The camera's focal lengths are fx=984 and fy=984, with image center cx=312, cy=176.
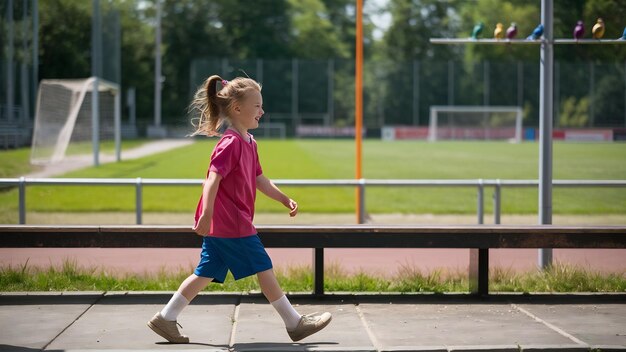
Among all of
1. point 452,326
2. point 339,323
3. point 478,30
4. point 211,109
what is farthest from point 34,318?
point 478,30

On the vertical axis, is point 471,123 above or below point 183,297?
above

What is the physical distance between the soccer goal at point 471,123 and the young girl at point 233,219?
5839 cm

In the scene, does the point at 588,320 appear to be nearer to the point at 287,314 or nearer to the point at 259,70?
the point at 287,314

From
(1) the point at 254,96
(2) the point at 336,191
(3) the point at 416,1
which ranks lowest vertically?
(2) the point at 336,191

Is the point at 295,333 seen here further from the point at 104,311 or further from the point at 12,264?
the point at 12,264

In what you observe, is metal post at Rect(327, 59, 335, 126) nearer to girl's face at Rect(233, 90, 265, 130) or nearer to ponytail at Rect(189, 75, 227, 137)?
ponytail at Rect(189, 75, 227, 137)

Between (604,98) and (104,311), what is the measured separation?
48.3 metres

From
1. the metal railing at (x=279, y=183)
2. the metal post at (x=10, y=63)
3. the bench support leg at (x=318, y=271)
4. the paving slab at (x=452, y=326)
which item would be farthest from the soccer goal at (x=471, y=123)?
the paving slab at (x=452, y=326)

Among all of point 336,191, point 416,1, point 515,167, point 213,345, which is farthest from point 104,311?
point 416,1

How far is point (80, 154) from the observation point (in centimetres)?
3406

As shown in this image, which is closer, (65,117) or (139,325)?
(139,325)

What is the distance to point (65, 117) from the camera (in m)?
31.8

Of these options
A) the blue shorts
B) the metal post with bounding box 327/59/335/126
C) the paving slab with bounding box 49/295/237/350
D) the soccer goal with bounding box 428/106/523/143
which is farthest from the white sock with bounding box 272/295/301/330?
the metal post with bounding box 327/59/335/126

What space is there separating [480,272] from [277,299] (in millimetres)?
2190
